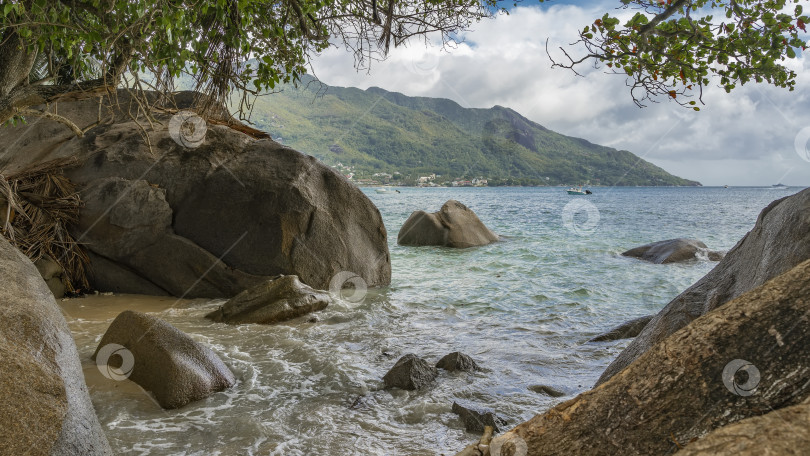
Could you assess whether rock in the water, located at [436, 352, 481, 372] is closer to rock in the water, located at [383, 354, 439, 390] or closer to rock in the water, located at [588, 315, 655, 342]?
rock in the water, located at [383, 354, 439, 390]

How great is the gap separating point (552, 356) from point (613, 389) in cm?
472

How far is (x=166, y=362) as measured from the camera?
4.77 m

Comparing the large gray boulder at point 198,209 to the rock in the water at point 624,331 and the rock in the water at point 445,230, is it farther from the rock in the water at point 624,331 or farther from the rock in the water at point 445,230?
the rock in the water at point 445,230

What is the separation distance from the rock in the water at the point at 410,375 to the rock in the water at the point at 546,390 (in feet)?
3.35

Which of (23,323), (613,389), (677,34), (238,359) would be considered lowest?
(238,359)

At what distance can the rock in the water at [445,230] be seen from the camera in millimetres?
17781

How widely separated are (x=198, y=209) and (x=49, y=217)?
2263 millimetres

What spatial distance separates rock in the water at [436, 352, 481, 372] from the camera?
561 centimetres

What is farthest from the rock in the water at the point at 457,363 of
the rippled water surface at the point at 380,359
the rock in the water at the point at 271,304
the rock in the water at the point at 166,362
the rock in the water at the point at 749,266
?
the rock in the water at the point at 271,304

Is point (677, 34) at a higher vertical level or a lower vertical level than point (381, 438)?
higher

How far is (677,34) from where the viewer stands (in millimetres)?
4363

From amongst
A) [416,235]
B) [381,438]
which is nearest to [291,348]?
[381,438]

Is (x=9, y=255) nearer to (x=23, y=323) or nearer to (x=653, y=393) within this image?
(x=23, y=323)

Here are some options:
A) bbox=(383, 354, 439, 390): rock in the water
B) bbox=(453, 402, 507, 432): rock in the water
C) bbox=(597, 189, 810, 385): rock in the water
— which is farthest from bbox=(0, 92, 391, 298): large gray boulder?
bbox=(597, 189, 810, 385): rock in the water
